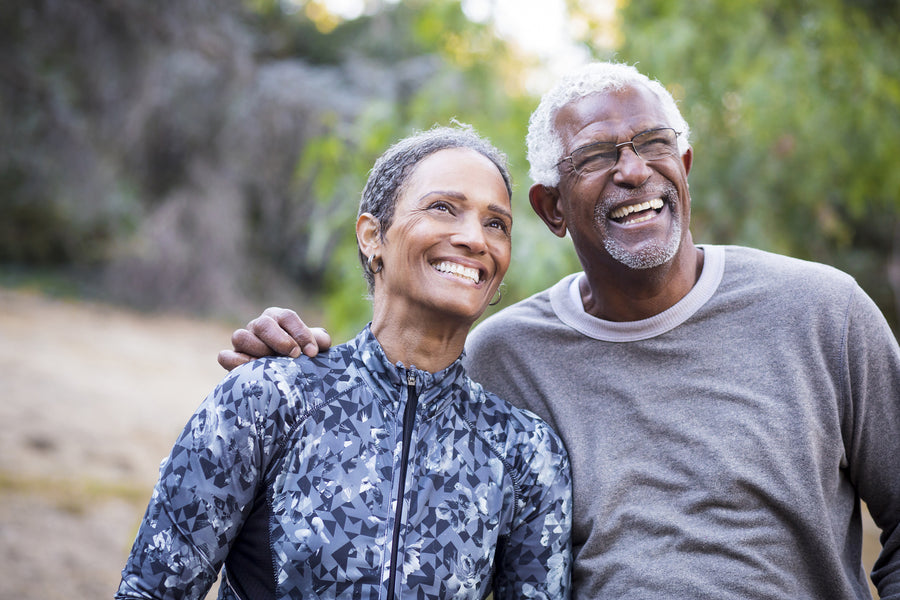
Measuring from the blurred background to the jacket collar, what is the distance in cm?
201

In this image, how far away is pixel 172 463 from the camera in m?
1.76

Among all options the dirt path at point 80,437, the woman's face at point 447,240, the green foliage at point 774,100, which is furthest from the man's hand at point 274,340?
the dirt path at point 80,437

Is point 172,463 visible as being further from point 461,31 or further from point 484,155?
point 461,31

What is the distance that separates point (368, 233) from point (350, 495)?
713mm

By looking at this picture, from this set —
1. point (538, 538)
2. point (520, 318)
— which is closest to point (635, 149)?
point (520, 318)

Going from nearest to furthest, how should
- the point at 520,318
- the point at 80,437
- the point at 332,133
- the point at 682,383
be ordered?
1. the point at 682,383
2. the point at 520,318
3. the point at 332,133
4. the point at 80,437

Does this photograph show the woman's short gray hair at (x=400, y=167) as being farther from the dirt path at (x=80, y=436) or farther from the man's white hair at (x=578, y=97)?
the dirt path at (x=80, y=436)

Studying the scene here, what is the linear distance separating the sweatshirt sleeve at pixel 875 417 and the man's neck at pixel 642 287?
457mm

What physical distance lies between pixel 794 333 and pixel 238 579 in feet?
5.21

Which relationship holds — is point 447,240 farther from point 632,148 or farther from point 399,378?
point 632,148

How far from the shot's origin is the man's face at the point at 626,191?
7.45 feet

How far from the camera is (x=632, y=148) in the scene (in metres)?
2.30

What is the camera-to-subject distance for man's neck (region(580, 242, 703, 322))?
2.29 m

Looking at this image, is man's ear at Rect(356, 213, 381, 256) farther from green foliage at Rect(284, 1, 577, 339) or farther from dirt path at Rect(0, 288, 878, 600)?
dirt path at Rect(0, 288, 878, 600)
